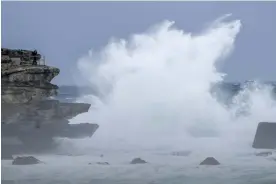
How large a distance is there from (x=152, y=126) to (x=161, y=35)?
539mm

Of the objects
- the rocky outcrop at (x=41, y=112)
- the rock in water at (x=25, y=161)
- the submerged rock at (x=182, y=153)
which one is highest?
the rocky outcrop at (x=41, y=112)

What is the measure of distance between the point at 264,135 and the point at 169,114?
58cm

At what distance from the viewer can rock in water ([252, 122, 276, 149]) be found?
9.30 feet

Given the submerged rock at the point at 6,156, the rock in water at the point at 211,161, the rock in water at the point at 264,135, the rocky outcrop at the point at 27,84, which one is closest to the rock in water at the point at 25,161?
the submerged rock at the point at 6,156

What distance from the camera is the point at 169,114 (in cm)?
285

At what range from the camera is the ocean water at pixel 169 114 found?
2.83m

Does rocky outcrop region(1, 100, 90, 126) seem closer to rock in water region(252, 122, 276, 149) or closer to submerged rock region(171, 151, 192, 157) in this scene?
submerged rock region(171, 151, 192, 157)

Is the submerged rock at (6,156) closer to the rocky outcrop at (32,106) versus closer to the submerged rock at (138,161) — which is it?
the rocky outcrop at (32,106)

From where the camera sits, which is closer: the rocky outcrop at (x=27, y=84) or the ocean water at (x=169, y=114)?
the ocean water at (x=169, y=114)

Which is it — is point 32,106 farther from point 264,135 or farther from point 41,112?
point 264,135

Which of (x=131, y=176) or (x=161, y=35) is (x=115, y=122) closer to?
(x=131, y=176)

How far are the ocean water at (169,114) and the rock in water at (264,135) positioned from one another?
0.04m

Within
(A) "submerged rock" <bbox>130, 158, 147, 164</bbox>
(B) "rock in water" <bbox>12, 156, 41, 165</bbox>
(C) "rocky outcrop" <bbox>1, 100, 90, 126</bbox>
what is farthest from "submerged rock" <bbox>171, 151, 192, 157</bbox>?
(B) "rock in water" <bbox>12, 156, 41, 165</bbox>

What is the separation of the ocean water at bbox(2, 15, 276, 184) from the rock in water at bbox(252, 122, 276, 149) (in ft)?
0.12
